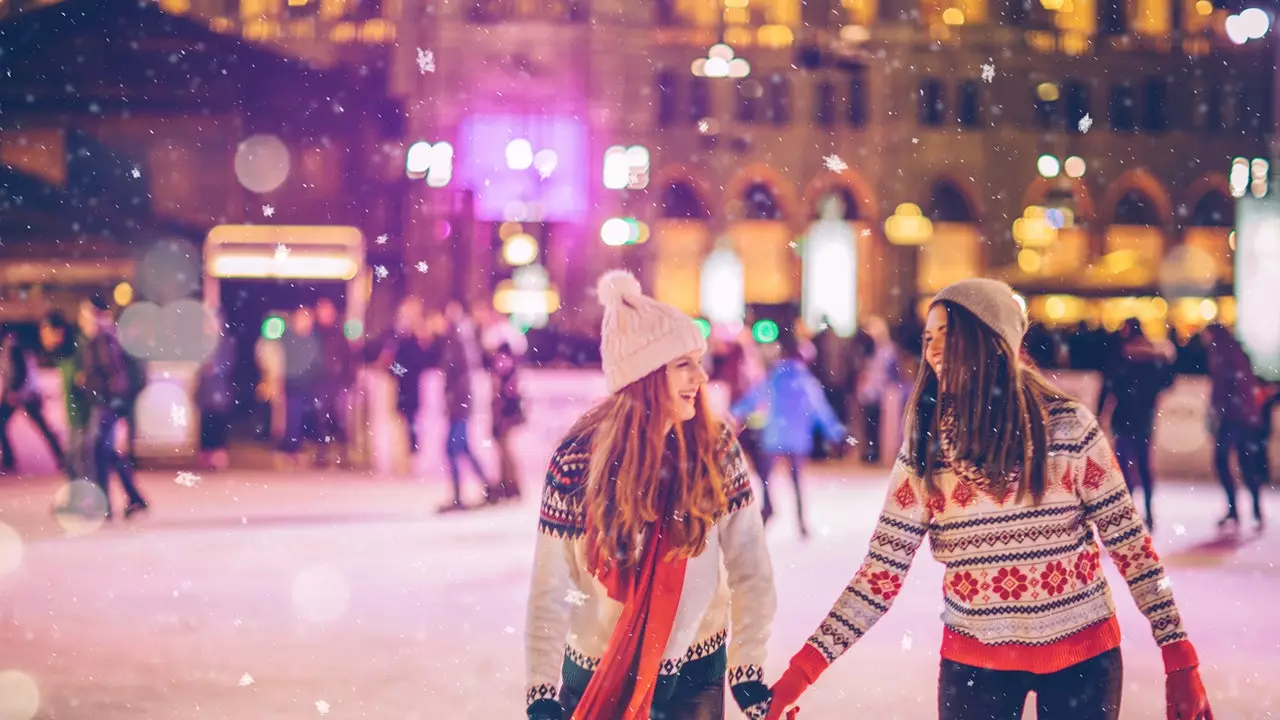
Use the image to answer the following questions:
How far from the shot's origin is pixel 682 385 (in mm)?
3189

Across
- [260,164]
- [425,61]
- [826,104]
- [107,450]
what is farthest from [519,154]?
[107,450]

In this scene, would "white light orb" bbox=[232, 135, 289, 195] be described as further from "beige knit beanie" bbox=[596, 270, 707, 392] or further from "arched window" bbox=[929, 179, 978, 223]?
"arched window" bbox=[929, 179, 978, 223]

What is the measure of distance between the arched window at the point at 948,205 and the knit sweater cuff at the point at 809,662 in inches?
1687

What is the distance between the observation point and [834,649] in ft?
10.2

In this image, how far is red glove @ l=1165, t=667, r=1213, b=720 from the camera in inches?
117

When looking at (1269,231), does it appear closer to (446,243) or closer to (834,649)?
(834,649)

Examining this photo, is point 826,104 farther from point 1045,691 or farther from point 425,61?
point 1045,691

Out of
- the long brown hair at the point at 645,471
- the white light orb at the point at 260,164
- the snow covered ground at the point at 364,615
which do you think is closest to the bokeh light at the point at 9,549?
the snow covered ground at the point at 364,615

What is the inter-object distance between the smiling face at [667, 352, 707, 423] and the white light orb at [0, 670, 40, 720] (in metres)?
3.72

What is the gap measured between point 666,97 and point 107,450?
33.4m

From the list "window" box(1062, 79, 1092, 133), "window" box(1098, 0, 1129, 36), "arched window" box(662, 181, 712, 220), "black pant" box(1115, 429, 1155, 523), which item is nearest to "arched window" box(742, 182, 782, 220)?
"arched window" box(662, 181, 712, 220)

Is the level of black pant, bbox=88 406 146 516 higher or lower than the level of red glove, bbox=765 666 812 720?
lower

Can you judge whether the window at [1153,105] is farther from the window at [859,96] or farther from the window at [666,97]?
the window at [666,97]

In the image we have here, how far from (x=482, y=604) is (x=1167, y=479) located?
399 inches
